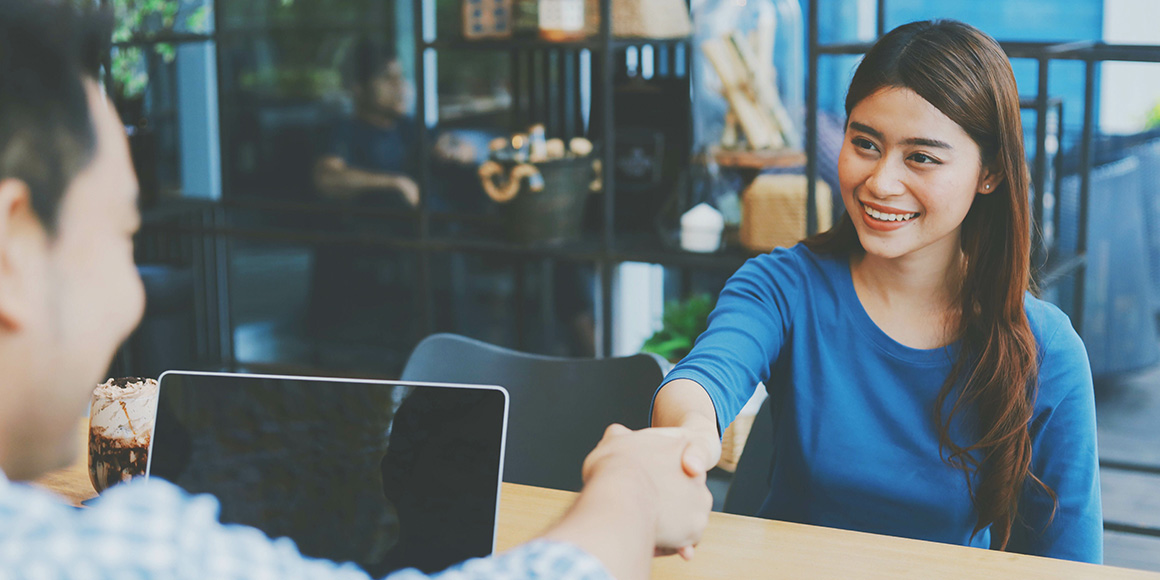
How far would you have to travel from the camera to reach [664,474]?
2.95 feet

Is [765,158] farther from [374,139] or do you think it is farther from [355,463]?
[355,463]

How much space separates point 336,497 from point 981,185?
92 cm

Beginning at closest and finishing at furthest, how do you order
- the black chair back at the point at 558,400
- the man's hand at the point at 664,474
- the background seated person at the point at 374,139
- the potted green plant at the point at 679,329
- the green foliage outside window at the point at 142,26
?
the man's hand at the point at 664,474 < the black chair back at the point at 558,400 < the potted green plant at the point at 679,329 < the green foliage outside window at the point at 142,26 < the background seated person at the point at 374,139

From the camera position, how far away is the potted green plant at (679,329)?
2611mm

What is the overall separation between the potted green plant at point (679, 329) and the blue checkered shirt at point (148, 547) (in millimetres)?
2029

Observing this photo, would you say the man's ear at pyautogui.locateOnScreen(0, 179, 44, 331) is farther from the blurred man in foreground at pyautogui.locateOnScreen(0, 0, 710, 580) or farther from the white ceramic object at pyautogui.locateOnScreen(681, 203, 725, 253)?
the white ceramic object at pyautogui.locateOnScreen(681, 203, 725, 253)

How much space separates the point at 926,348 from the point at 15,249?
1.15 m

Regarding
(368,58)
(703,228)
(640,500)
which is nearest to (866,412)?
(640,500)

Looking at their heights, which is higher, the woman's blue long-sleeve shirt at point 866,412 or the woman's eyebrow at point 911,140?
the woman's eyebrow at point 911,140

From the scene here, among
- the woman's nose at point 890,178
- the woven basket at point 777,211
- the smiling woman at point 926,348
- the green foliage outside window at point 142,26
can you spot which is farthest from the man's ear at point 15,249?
the green foliage outside window at point 142,26

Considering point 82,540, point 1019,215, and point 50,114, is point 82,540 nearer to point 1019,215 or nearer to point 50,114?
point 50,114

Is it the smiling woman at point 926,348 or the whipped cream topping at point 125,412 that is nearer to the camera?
the whipped cream topping at point 125,412

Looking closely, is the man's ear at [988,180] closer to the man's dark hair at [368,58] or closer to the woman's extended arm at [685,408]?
the woman's extended arm at [685,408]

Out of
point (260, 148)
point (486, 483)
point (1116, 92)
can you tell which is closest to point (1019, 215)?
point (486, 483)
